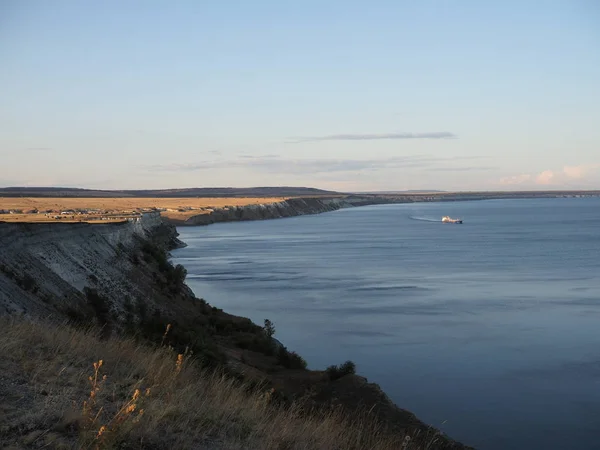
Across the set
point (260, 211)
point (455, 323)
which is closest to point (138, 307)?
point (455, 323)

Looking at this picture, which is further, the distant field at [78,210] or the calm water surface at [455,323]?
the distant field at [78,210]

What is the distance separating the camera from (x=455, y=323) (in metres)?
26.3

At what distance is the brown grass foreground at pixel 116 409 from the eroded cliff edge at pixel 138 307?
14.2 ft

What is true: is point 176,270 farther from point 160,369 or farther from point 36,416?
point 36,416

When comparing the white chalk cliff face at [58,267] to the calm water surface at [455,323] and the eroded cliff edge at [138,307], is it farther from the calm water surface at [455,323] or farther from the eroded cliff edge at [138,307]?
the calm water surface at [455,323]

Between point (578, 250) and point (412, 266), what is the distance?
18.0 m

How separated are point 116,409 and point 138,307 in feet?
52.2

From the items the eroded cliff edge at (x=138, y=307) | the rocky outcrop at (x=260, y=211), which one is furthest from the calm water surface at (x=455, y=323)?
the rocky outcrop at (x=260, y=211)

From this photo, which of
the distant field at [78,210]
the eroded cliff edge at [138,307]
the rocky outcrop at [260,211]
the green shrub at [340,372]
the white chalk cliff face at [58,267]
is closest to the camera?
the eroded cliff edge at [138,307]

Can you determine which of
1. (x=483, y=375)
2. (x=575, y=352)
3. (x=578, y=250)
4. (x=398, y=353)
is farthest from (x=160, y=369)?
(x=578, y=250)

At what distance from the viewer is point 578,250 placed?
5688cm

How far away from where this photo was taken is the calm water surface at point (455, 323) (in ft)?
52.4

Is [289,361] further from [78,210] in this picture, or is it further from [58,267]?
[78,210]

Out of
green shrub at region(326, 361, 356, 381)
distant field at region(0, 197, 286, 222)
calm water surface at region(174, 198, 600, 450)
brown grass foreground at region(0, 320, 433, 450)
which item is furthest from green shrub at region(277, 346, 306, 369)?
distant field at region(0, 197, 286, 222)
